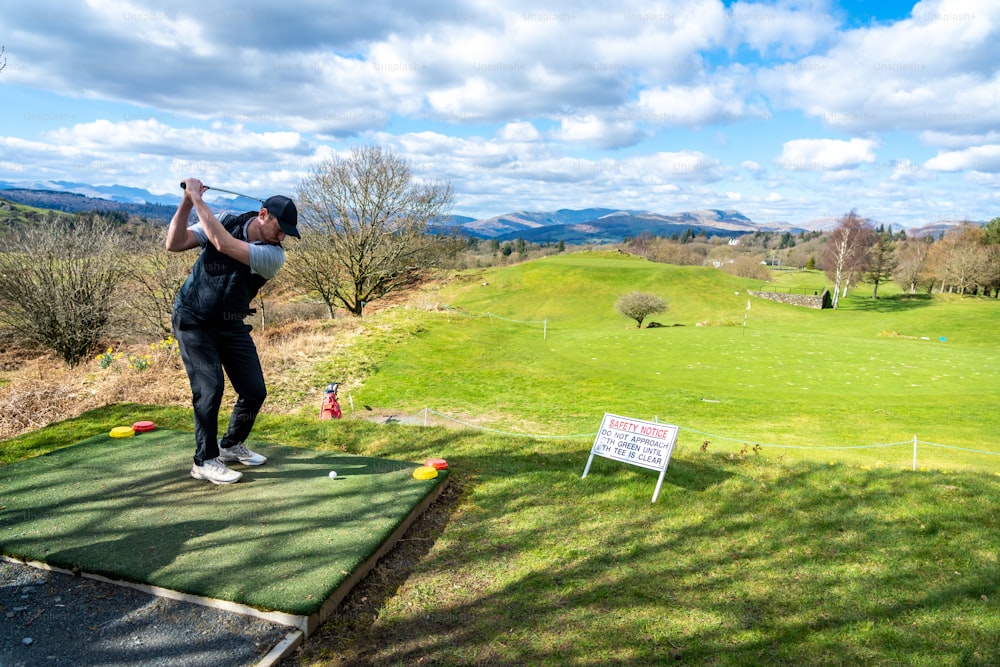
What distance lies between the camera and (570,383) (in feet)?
62.3

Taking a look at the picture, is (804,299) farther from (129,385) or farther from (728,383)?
(129,385)

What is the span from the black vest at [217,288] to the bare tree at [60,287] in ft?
67.7

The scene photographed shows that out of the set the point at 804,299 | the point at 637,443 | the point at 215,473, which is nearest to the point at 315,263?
the point at 215,473

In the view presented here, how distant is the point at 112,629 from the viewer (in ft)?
11.5

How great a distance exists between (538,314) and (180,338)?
53044 mm

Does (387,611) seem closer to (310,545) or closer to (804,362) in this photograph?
(310,545)

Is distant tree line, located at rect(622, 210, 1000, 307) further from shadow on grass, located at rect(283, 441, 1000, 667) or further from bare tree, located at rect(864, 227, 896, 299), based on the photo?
shadow on grass, located at rect(283, 441, 1000, 667)

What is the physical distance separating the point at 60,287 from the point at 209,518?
22063 millimetres

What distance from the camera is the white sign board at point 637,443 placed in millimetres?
6102

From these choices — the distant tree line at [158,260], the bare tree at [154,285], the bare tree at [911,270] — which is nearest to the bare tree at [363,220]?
the distant tree line at [158,260]

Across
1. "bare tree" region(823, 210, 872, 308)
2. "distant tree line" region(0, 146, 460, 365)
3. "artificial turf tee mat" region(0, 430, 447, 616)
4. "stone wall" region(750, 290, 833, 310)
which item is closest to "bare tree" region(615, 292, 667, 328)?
"distant tree line" region(0, 146, 460, 365)

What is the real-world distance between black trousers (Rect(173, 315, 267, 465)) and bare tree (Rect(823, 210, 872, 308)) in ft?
199

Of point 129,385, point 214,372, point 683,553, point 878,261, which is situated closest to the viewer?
point 683,553

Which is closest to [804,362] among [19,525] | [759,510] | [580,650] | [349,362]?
[349,362]
